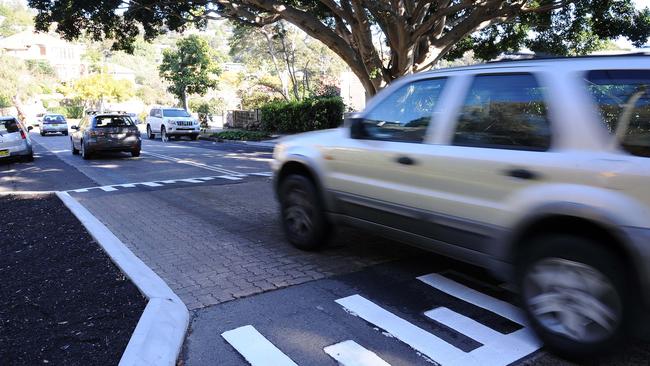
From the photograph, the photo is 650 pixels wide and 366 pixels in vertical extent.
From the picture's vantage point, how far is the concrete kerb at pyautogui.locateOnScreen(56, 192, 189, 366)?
10.8 feet

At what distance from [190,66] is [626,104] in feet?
125

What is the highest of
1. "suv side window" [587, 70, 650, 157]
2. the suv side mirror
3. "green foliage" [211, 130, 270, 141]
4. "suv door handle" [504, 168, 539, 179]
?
"suv side window" [587, 70, 650, 157]

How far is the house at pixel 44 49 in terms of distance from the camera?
328 feet

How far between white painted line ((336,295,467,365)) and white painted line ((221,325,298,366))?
2.62 feet

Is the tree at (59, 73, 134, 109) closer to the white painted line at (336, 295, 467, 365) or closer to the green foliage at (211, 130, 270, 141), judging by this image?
the green foliage at (211, 130, 270, 141)

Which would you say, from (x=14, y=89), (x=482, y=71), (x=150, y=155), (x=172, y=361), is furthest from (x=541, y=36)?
(x=14, y=89)

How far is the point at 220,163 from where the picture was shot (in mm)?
15695

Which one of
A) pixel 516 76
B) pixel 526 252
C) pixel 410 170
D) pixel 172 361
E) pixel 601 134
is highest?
pixel 516 76

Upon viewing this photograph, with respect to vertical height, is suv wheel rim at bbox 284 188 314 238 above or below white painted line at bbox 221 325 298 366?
above

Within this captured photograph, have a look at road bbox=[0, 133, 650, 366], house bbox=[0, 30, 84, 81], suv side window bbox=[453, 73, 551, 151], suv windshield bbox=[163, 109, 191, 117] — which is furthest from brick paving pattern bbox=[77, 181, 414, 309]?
house bbox=[0, 30, 84, 81]

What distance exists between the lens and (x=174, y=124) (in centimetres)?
2814

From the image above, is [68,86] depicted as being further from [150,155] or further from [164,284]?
[164,284]

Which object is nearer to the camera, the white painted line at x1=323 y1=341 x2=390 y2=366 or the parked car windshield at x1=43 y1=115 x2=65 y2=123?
the white painted line at x1=323 y1=341 x2=390 y2=366

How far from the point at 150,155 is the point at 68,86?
5810cm
